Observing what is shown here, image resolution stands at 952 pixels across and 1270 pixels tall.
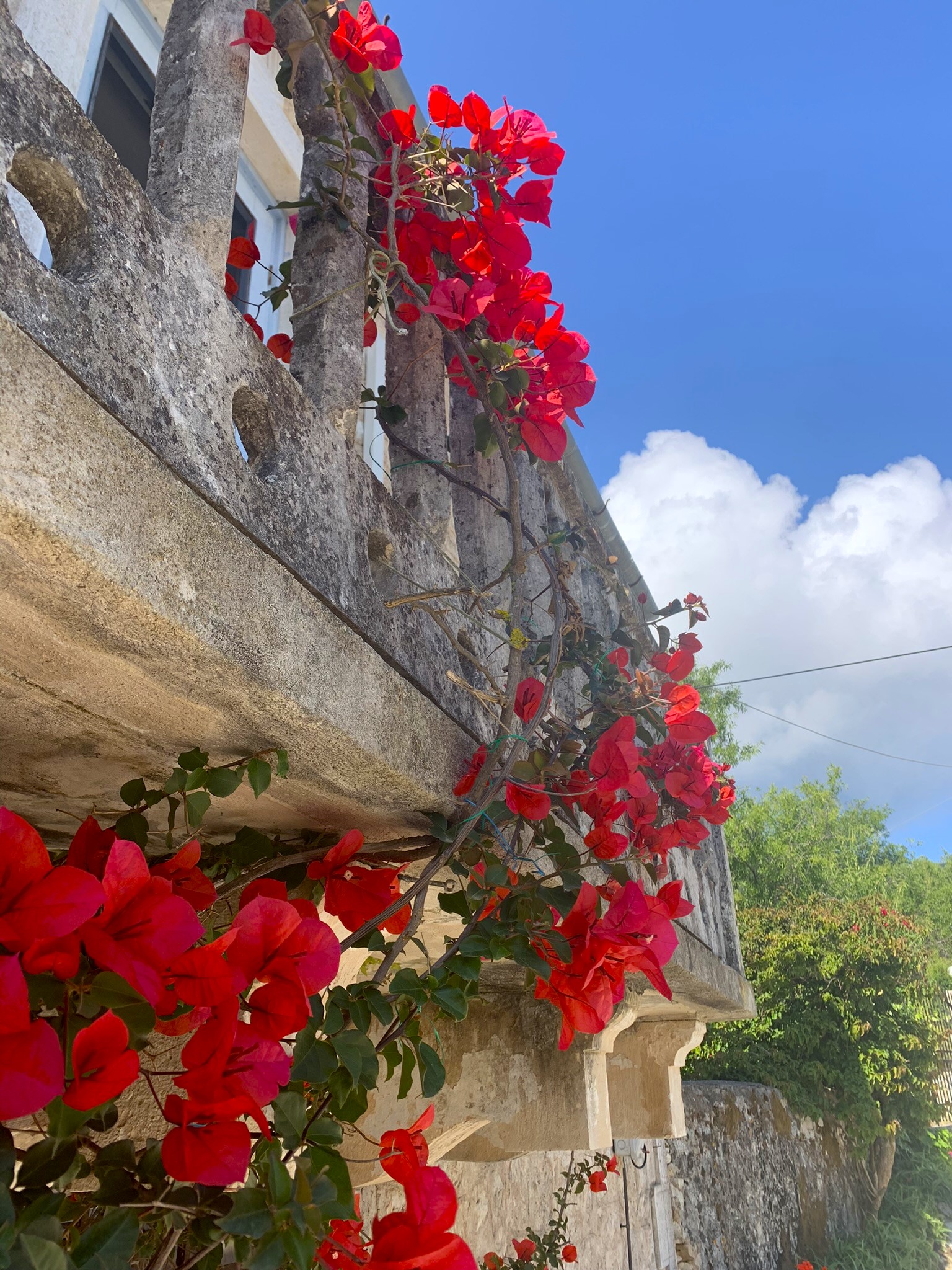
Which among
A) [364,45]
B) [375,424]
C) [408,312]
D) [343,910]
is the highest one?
[375,424]

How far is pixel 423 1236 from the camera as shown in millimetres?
816

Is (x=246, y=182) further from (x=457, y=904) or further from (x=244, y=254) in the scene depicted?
(x=457, y=904)

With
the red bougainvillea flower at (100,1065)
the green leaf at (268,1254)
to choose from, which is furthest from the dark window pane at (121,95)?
the green leaf at (268,1254)

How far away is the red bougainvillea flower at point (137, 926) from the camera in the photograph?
2.25 feet

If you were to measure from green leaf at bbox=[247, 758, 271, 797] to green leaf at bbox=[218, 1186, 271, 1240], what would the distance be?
342 millimetres

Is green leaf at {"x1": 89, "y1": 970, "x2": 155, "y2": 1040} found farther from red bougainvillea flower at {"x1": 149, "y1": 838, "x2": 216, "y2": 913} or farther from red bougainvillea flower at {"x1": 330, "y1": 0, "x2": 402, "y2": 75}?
red bougainvillea flower at {"x1": 330, "y1": 0, "x2": 402, "y2": 75}

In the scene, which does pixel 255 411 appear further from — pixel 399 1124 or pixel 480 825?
pixel 399 1124

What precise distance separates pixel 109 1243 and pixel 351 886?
51 cm

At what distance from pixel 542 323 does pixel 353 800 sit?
2.67 feet

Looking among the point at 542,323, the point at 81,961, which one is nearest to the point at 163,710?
the point at 81,961

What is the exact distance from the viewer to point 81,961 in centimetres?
79

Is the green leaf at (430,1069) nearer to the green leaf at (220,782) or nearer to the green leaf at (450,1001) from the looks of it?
the green leaf at (450,1001)

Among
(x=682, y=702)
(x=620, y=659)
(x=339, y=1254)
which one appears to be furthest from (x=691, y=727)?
(x=339, y=1254)

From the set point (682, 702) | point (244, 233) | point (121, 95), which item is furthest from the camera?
point (244, 233)
